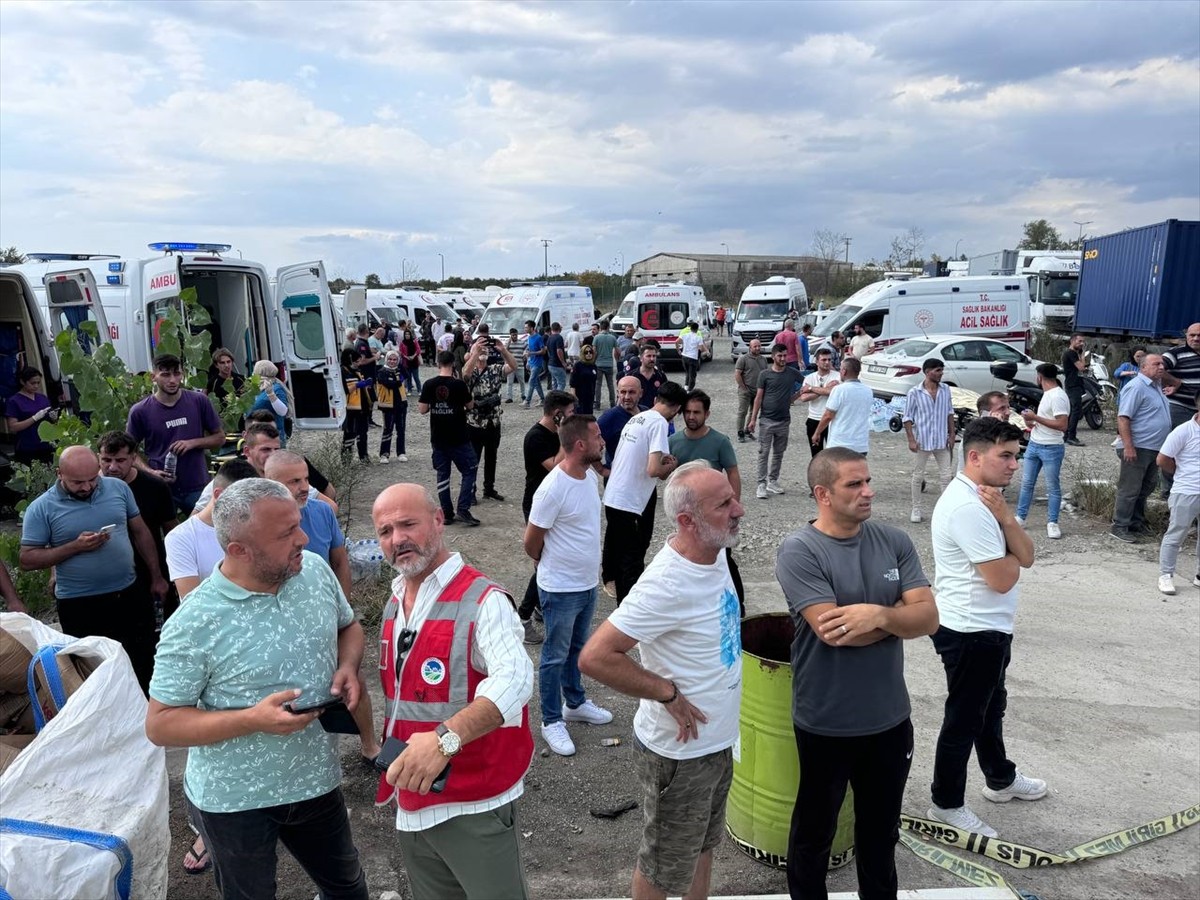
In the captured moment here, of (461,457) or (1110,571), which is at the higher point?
(461,457)

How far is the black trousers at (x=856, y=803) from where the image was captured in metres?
2.93

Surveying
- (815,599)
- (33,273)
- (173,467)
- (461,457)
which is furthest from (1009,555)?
(33,273)

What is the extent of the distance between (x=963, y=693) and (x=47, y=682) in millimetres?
3695

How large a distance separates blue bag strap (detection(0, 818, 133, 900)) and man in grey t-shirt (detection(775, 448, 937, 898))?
2292mm

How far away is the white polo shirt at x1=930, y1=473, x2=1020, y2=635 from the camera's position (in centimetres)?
357

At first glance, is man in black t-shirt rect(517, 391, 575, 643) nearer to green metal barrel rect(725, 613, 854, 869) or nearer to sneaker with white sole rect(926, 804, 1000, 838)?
green metal barrel rect(725, 613, 854, 869)

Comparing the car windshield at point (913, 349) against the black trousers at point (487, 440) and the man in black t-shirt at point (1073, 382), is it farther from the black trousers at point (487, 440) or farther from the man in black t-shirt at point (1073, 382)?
the black trousers at point (487, 440)

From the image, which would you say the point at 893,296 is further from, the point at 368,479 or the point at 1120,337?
the point at 368,479

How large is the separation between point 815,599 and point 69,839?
248 centimetres

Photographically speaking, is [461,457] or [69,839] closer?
[69,839]

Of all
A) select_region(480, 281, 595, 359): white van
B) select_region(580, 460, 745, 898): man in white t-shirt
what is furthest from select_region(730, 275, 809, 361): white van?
select_region(580, 460, 745, 898): man in white t-shirt

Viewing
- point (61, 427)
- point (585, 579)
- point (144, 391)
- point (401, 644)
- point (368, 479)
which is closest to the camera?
point (401, 644)

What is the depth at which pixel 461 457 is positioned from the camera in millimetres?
8875

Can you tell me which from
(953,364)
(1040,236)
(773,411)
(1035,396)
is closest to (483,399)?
(773,411)
